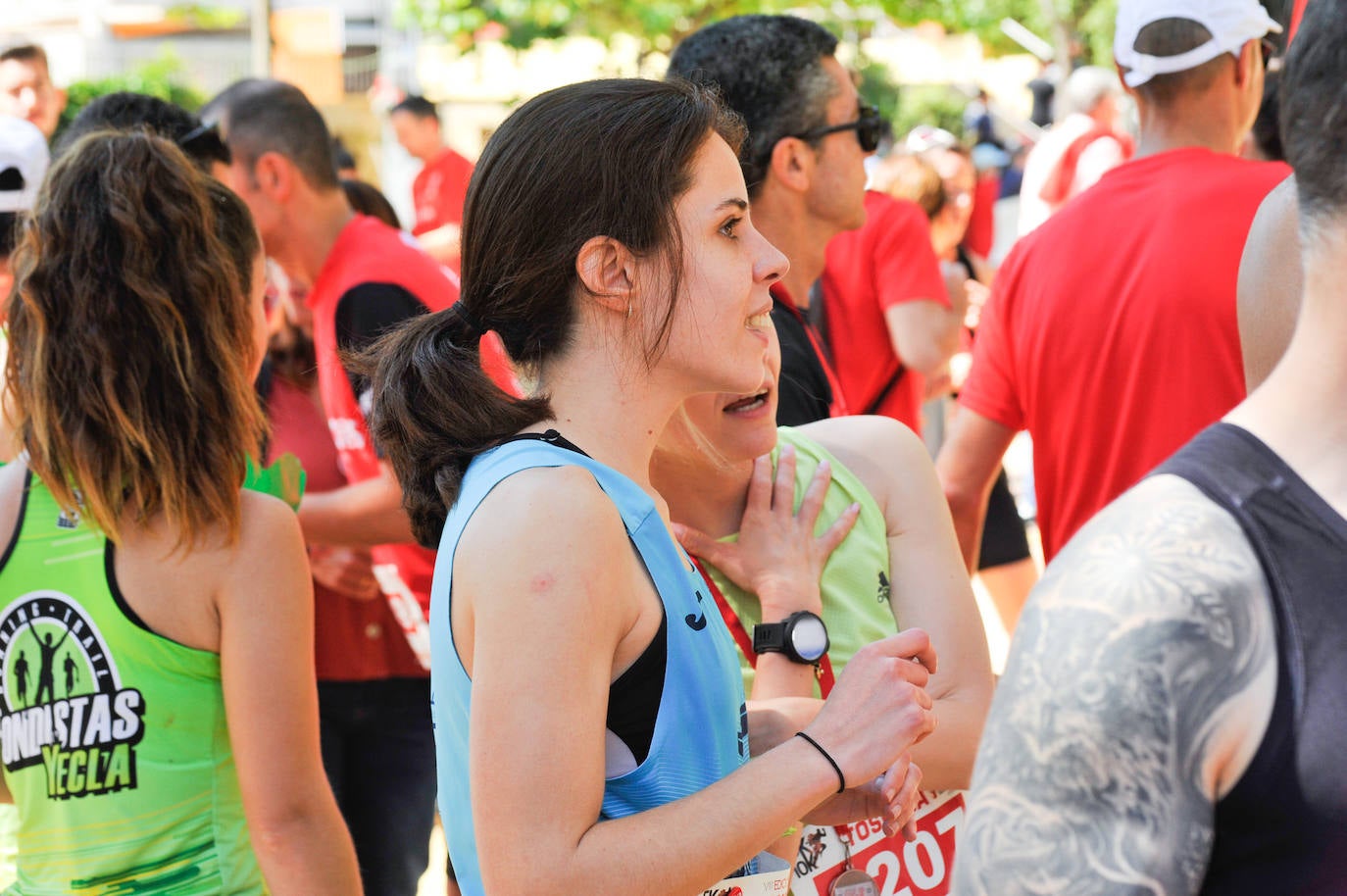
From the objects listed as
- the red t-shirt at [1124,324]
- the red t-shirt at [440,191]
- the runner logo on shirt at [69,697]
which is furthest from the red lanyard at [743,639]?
the red t-shirt at [440,191]

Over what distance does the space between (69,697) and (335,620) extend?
135 centimetres

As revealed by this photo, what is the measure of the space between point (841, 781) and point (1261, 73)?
8.20ft

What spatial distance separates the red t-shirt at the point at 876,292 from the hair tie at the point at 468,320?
233cm

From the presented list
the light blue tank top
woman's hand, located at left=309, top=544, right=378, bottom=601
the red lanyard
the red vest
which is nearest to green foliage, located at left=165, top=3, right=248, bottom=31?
the red vest

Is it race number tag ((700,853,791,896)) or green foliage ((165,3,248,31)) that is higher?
green foliage ((165,3,248,31))

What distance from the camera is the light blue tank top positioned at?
4.79 feet

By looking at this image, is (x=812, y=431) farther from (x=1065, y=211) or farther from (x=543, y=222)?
(x=1065, y=211)

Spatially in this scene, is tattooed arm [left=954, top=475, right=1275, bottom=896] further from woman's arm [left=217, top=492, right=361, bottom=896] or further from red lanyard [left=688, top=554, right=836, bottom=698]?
woman's arm [left=217, top=492, right=361, bottom=896]

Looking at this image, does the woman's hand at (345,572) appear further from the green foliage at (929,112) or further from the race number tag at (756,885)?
the green foliage at (929,112)

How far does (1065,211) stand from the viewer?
316cm

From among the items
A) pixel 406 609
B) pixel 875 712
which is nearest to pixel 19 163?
pixel 406 609

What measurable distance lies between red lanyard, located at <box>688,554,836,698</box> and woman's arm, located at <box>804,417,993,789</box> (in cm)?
16

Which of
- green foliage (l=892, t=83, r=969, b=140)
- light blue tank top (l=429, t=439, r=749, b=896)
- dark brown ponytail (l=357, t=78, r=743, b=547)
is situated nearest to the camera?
light blue tank top (l=429, t=439, r=749, b=896)

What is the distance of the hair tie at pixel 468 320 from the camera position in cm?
168
